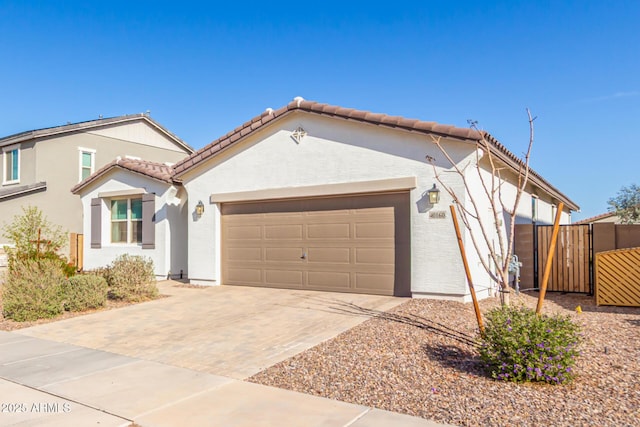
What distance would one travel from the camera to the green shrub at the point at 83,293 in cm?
965

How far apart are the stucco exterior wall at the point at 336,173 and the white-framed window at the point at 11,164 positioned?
1168 centimetres

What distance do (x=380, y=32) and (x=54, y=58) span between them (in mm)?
12762

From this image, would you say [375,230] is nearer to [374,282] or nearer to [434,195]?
[374,282]

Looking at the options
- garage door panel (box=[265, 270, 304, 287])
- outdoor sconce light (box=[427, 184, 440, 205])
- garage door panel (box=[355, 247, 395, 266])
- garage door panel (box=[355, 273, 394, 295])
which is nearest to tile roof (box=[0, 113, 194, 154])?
garage door panel (box=[265, 270, 304, 287])

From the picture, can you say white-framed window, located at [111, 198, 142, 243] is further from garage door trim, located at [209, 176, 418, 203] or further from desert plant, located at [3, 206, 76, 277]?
garage door trim, located at [209, 176, 418, 203]

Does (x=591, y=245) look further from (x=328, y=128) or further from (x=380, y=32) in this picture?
(x=380, y=32)

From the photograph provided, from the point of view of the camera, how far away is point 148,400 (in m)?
4.71

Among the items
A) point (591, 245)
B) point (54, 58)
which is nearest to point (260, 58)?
point (54, 58)

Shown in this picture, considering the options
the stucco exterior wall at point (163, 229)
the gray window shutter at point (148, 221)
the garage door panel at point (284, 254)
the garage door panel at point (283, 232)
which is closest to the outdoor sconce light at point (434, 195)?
the garage door panel at point (283, 232)

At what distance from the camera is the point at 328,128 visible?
11.2 m

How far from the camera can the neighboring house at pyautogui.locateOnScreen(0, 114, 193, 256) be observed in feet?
63.3

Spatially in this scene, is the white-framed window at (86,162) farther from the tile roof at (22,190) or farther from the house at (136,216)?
the house at (136,216)

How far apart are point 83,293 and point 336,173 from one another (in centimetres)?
629

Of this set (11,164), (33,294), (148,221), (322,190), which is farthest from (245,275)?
(11,164)
